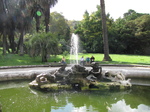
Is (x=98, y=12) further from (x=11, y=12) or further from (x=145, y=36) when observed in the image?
(x=11, y=12)

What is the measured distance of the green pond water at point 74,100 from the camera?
5332mm

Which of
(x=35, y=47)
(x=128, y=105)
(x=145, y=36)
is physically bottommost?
(x=128, y=105)

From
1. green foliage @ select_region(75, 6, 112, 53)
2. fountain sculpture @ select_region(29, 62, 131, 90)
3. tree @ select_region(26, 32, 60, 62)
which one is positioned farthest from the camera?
green foliage @ select_region(75, 6, 112, 53)

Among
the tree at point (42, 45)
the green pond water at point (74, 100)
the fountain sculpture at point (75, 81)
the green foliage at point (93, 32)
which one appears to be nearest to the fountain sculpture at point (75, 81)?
the fountain sculpture at point (75, 81)

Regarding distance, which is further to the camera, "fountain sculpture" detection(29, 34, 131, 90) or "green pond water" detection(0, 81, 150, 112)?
"fountain sculpture" detection(29, 34, 131, 90)

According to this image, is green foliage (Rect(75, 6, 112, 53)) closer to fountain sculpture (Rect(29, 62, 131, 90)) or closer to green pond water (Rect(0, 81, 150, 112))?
fountain sculpture (Rect(29, 62, 131, 90))

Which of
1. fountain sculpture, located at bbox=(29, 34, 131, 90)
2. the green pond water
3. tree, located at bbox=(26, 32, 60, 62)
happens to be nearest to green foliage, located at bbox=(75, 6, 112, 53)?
tree, located at bbox=(26, 32, 60, 62)

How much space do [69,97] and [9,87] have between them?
3603 millimetres

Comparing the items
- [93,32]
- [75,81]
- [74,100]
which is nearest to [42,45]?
[75,81]

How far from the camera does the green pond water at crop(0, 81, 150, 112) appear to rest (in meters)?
5.33

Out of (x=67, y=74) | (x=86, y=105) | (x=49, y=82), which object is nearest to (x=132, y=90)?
(x=86, y=105)

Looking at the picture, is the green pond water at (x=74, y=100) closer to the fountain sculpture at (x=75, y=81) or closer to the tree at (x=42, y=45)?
the fountain sculpture at (x=75, y=81)

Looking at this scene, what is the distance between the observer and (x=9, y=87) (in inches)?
309

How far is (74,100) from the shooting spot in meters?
6.11
